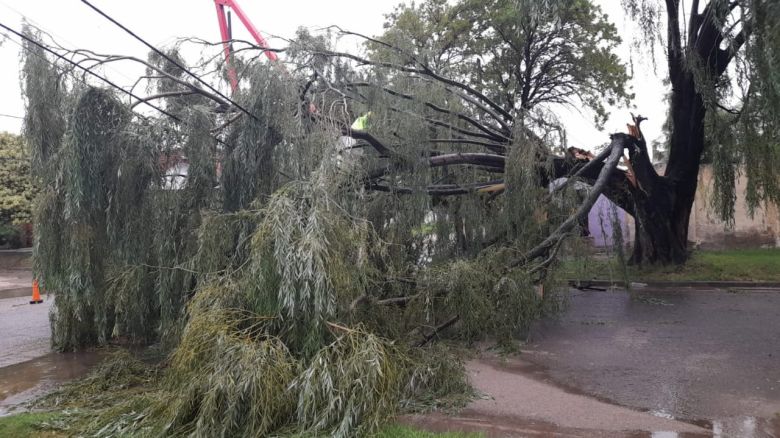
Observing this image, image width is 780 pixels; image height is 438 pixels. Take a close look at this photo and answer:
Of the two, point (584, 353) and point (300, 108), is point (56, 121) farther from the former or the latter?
point (584, 353)

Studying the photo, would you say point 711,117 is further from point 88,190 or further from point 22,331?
point 22,331

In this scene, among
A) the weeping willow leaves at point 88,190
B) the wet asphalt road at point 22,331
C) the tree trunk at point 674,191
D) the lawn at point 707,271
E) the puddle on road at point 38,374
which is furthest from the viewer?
the lawn at point 707,271

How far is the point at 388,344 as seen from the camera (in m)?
5.94

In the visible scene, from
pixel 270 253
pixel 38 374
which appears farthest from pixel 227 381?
pixel 38 374

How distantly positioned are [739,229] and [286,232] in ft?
71.7

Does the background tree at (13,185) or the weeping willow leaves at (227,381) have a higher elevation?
the background tree at (13,185)

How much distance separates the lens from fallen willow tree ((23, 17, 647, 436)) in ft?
17.7

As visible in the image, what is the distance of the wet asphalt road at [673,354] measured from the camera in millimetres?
6137

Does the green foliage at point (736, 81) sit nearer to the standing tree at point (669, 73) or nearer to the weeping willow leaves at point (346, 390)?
the standing tree at point (669, 73)

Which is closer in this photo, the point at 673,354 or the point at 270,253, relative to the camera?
the point at 270,253

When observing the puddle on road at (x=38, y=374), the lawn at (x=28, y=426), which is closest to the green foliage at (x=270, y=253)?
the lawn at (x=28, y=426)

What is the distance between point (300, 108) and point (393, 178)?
2201 millimetres

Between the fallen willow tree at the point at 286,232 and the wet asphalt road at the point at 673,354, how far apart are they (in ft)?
3.18

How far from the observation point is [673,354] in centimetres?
822
